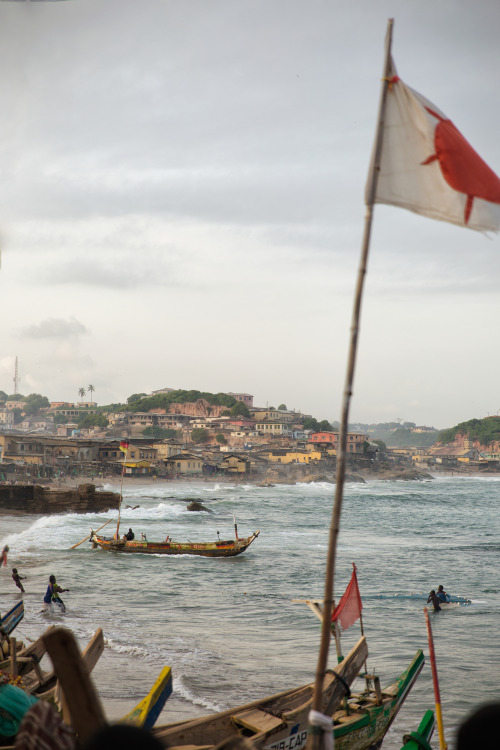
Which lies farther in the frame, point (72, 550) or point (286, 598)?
point (72, 550)

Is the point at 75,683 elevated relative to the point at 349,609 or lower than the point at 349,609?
elevated

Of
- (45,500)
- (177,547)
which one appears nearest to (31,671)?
(177,547)

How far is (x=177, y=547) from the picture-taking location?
33.8 m

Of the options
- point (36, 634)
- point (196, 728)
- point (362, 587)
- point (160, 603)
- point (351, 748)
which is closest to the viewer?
point (196, 728)

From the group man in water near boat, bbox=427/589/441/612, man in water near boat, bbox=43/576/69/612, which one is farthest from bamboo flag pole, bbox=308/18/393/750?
man in water near boat, bbox=427/589/441/612

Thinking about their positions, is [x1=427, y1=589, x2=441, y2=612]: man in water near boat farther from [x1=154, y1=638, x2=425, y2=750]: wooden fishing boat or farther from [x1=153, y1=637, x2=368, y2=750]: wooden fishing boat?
[x1=153, y1=637, x2=368, y2=750]: wooden fishing boat

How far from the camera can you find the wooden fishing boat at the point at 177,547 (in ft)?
111

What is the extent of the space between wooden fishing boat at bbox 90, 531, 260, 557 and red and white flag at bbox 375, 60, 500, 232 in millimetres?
30429

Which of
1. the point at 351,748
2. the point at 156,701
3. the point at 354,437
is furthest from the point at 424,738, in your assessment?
the point at 354,437

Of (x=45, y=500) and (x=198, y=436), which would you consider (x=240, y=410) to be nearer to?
(x=198, y=436)

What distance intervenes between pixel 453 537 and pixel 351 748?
146 feet

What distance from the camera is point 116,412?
177m

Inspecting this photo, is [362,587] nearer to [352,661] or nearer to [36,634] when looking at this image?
[36,634]

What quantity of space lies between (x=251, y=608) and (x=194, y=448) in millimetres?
112829
